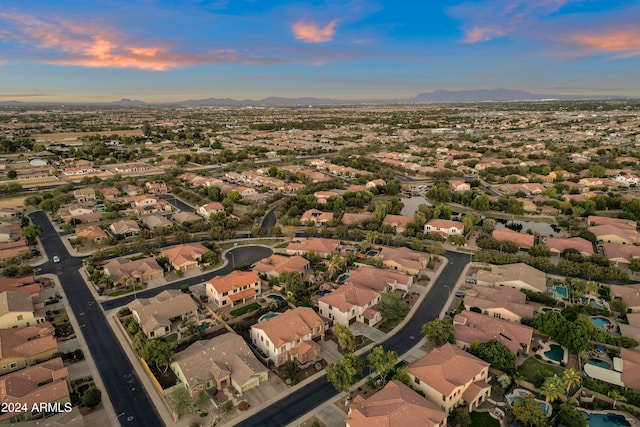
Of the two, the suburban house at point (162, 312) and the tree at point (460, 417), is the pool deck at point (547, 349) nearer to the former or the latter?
the tree at point (460, 417)

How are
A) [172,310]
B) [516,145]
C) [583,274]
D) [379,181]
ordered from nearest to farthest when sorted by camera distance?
[172,310], [583,274], [379,181], [516,145]

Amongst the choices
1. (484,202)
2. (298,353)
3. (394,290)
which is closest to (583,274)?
(394,290)

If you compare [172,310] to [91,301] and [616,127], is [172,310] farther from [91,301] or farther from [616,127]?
[616,127]

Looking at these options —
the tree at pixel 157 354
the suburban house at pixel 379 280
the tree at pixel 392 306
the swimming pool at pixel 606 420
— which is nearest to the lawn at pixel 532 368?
the swimming pool at pixel 606 420

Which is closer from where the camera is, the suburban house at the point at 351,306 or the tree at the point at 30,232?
the suburban house at the point at 351,306

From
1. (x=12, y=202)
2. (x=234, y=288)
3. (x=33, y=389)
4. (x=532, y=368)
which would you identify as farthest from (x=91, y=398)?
(x=12, y=202)

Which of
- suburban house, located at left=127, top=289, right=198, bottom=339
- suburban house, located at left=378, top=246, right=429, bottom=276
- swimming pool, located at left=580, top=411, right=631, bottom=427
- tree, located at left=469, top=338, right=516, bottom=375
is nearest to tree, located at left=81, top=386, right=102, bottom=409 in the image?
suburban house, located at left=127, top=289, right=198, bottom=339
